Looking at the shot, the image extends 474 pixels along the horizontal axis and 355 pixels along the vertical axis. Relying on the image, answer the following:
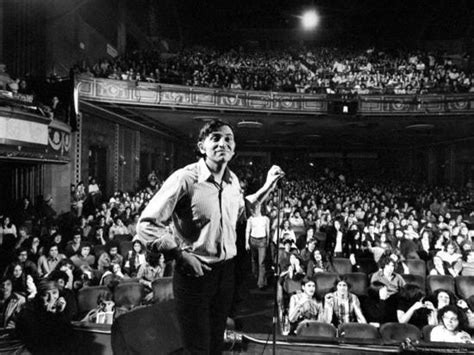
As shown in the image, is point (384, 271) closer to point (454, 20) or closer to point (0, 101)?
point (0, 101)

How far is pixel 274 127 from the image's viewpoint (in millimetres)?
17750

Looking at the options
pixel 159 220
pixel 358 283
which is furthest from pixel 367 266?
pixel 159 220

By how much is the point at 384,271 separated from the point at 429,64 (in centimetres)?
1390

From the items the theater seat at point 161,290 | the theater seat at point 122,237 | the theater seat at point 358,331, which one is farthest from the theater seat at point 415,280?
the theater seat at point 122,237

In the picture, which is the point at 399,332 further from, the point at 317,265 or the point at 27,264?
the point at 27,264

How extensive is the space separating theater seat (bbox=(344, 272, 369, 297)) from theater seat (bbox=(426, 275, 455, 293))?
849mm

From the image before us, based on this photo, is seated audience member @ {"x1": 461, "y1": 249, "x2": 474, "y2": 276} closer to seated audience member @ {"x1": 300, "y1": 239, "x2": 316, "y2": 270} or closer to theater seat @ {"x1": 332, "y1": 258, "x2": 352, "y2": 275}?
theater seat @ {"x1": 332, "y1": 258, "x2": 352, "y2": 275}

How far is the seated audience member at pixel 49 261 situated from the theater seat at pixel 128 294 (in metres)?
1.40

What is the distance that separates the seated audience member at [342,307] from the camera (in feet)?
15.4

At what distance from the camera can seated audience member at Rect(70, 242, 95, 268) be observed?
5.84 metres

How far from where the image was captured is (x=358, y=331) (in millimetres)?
3912

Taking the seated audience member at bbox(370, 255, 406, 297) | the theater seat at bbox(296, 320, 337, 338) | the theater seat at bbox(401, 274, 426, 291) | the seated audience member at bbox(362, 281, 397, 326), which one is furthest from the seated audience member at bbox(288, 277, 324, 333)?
the theater seat at bbox(401, 274, 426, 291)

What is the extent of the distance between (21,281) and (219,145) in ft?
14.1

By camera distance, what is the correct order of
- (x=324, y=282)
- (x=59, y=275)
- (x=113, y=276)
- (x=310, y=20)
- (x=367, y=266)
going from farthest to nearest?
(x=310, y=20)
(x=367, y=266)
(x=113, y=276)
(x=324, y=282)
(x=59, y=275)
